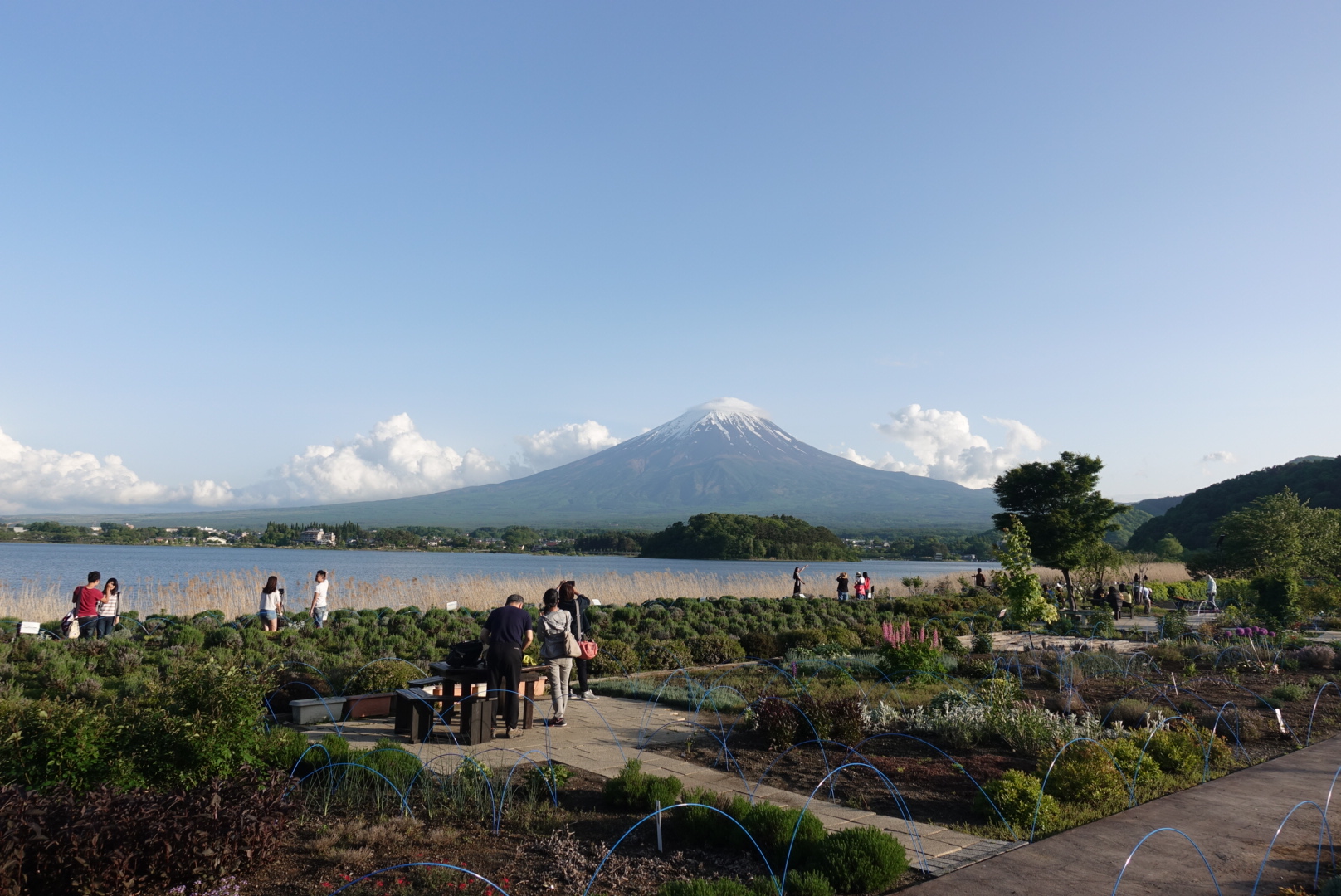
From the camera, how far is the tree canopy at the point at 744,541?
89000 mm

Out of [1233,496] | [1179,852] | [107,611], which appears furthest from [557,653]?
[1233,496]

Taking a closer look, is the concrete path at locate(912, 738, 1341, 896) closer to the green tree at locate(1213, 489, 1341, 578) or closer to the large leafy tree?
the large leafy tree

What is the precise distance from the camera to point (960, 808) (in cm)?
634

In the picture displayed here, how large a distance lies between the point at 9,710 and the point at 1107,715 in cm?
1027

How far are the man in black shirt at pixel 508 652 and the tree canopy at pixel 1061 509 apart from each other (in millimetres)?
27918

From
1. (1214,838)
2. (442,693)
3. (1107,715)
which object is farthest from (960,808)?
(442,693)

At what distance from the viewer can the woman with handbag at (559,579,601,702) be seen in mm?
10352

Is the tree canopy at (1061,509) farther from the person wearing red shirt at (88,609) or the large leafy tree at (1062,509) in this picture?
the person wearing red shirt at (88,609)

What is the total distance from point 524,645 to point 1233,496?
83036 mm

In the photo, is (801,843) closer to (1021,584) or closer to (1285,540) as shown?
(1021,584)

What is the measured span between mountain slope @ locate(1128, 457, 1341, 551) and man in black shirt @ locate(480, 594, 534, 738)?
72.4 m

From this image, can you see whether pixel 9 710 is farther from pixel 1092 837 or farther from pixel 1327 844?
pixel 1327 844

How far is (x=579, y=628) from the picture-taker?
10.8m

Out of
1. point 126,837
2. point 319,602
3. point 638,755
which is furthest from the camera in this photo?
point 319,602
